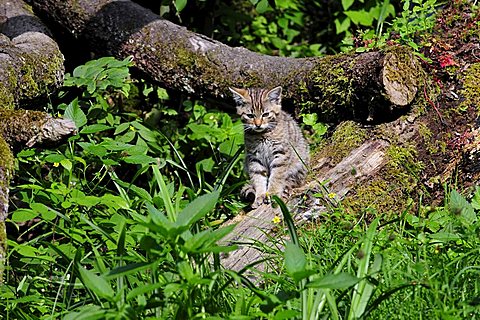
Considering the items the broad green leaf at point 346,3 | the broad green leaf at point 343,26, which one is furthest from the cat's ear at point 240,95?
the broad green leaf at point 343,26

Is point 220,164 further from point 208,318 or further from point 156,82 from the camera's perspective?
point 208,318

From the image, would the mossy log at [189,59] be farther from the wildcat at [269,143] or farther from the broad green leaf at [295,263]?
the broad green leaf at [295,263]

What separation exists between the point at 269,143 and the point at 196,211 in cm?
278

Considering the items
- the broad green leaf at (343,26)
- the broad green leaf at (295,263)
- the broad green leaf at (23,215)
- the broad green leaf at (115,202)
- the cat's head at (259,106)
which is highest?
the broad green leaf at (343,26)

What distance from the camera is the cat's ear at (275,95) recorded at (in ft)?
17.0

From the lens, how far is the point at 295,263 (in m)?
2.63

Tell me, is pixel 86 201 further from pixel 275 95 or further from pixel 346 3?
pixel 346 3

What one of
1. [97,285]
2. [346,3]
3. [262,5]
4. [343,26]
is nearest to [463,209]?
[97,285]

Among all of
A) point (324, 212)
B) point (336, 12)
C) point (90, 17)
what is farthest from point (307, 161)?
point (336, 12)

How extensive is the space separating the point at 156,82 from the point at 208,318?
336 cm

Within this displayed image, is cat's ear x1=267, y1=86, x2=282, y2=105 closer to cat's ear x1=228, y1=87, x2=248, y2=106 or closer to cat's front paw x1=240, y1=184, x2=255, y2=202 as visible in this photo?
cat's ear x1=228, y1=87, x2=248, y2=106

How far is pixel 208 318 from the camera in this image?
8.82ft

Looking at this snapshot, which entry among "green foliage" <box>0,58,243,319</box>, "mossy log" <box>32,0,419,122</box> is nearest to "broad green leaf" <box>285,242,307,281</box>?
"green foliage" <box>0,58,243,319</box>

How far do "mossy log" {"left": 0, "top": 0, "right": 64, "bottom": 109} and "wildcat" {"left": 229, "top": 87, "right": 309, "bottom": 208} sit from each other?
133 centimetres
